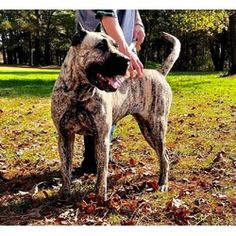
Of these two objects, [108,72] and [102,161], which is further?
[102,161]

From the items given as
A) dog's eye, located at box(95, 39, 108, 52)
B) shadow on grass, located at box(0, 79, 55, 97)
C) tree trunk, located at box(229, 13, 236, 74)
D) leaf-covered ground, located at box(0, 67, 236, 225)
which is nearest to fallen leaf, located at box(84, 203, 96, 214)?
leaf-covered ground, located at box(0, 67, 236, 225)

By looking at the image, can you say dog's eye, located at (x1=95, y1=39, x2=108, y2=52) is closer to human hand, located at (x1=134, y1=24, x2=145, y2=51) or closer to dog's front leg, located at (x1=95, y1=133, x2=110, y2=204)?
dog's front leg, located at (x1=95, y1=133, x2=110, y2=204)

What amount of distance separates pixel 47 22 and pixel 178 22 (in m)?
5.54

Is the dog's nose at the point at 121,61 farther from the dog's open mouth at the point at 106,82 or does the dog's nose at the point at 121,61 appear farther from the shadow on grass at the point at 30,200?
the shadow on grass at the point at 30,200

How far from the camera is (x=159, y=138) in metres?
4.48

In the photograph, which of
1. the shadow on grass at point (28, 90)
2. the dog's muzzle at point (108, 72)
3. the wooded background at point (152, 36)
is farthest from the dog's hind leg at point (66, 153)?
the wooded background at point (152, 36)

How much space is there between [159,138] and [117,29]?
1121mm

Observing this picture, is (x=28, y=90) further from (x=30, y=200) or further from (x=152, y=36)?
(x=152, y=36)

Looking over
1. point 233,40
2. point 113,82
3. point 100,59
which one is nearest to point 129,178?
point 113,82

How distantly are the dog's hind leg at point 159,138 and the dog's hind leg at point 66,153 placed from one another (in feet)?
2.37

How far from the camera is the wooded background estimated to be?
1686cm

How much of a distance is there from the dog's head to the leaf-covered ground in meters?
0.98

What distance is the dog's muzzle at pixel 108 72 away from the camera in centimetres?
347
